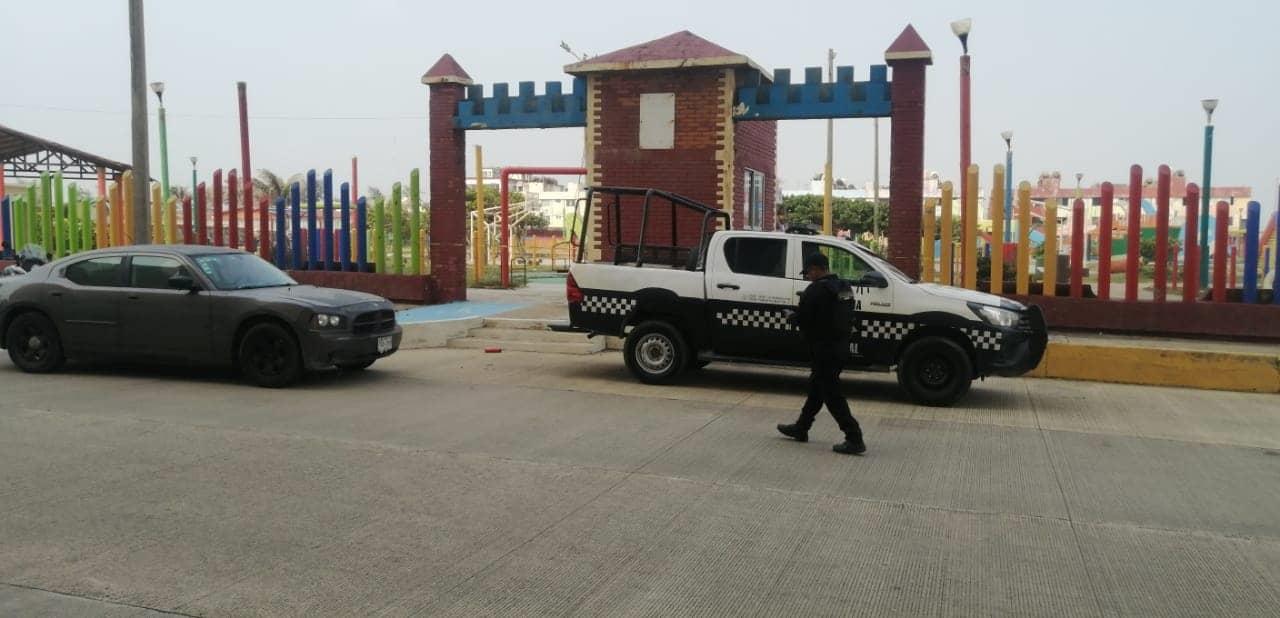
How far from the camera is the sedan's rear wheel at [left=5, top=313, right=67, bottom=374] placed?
11094 millimetres

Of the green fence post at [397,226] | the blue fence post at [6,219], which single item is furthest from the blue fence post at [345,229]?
Result: the blue fence post at [6,219]

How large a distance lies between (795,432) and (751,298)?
281 centimetres

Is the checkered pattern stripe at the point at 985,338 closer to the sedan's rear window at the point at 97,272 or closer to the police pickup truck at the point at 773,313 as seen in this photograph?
the police pickup truck at the point at 773,313

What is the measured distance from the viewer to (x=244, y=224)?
63.8 feet

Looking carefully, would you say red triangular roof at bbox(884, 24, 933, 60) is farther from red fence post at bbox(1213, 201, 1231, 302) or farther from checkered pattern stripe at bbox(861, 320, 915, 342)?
checkered pattern stripe at bbox(861, 320, 915, 342)

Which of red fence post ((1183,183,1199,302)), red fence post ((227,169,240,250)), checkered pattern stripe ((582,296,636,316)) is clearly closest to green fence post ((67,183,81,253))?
red fence post ((227,169,240,250))

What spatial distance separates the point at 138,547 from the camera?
518 cm

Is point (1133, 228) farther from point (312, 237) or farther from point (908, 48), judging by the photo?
point (312, 237)

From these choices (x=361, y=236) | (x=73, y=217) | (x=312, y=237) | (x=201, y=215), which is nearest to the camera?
(x=361, y=236)

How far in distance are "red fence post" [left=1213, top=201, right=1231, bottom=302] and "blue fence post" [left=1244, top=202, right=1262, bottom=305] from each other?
0.27m

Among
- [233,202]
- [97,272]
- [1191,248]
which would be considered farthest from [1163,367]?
[233,202]

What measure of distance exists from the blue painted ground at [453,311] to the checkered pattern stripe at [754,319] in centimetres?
546

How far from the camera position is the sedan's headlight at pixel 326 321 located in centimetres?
1020

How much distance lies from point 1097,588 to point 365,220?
1478cm
